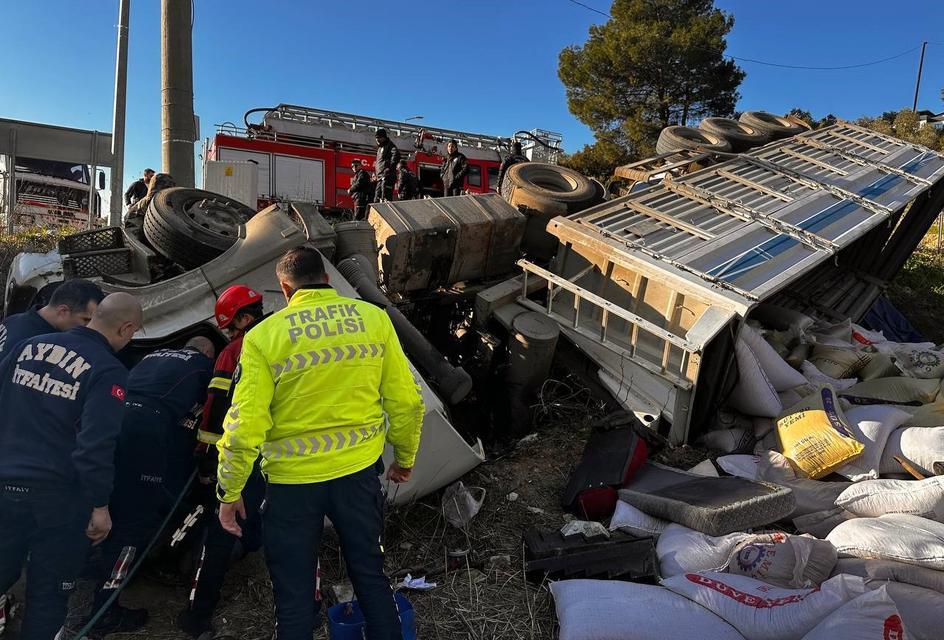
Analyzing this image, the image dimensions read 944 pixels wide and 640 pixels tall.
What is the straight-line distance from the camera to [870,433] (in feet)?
11.6

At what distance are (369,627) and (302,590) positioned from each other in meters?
0.27

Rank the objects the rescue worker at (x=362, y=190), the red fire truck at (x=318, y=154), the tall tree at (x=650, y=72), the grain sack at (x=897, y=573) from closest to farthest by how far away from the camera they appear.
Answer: the grain sack at (x=897, y=573) < the rescue worker at (x=362, y=190) < the red fire truck at (x=318, y=154) < the tall tree at (x=650, y=72)

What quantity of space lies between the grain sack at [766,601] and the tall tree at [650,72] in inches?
685

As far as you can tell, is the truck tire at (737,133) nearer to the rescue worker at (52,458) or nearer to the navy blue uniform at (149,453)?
the navy blue uniform at (149,453)

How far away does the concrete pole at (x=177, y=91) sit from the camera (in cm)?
598

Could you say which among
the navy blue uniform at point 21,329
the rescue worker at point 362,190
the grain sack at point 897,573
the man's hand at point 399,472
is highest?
the navy blue uniform at point 21,329

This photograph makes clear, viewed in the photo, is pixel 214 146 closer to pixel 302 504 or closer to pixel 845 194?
pixel 845 194

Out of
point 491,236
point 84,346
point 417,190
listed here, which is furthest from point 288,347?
point 417,190

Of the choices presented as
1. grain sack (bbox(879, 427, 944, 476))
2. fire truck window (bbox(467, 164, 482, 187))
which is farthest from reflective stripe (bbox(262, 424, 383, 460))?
fire truck window (bbox(467, 164, 482, 187))

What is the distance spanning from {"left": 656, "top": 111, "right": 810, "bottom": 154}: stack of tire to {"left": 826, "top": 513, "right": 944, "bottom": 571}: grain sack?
17.3 ft

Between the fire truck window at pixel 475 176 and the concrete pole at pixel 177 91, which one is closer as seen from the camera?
the concrete pole at pixel 177 91

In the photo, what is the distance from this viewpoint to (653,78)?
19.0 meters

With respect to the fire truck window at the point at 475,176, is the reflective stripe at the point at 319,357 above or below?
above

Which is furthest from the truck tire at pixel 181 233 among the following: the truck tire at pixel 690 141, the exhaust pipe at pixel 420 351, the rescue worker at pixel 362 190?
the truck tire at pixel 690 141
